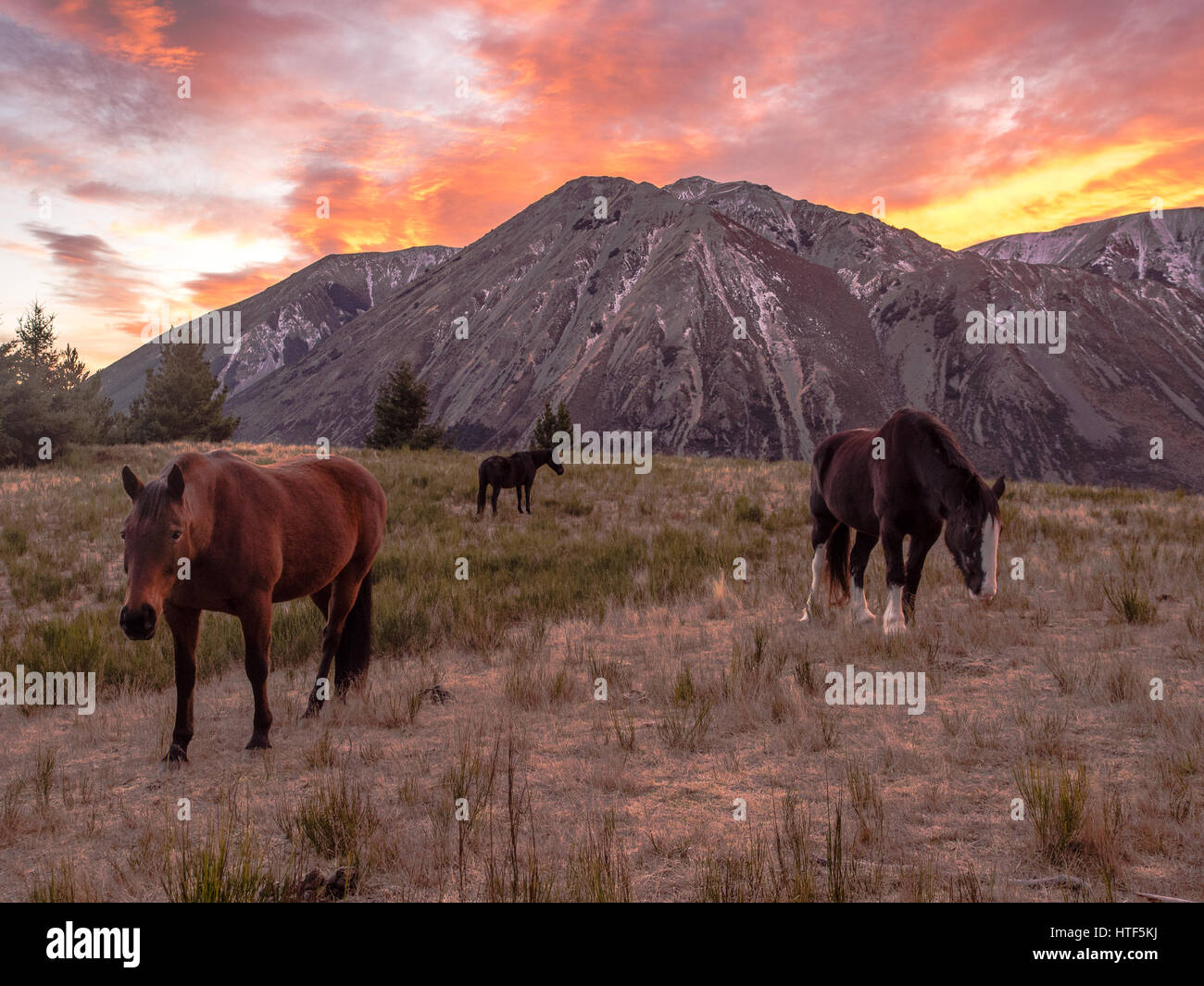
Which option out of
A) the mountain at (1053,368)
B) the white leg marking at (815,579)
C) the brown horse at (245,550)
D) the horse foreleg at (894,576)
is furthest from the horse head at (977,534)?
the mountain at (1053,368)

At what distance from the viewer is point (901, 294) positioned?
177 meters

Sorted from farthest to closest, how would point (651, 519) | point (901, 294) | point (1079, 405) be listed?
point (901, 294)
point (1079, 405)
point (651, 519)

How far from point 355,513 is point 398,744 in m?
2.06

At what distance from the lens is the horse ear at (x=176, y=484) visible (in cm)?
432

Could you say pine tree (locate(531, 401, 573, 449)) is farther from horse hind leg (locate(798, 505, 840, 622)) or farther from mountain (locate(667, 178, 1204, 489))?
mountain (locate(667, 178, 1204, 489))

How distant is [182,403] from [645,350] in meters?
108

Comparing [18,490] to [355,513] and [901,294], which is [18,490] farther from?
[901,294]

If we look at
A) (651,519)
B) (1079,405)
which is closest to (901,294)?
(1079,405)

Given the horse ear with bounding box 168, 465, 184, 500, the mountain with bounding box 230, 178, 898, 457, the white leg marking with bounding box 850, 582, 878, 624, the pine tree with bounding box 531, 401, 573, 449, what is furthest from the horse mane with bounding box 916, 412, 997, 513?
the mountain with bounding box 230, 178, 898, 457

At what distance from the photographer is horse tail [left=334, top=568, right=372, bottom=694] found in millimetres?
6617

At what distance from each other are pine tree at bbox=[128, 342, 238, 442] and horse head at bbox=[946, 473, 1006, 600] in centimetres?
4812

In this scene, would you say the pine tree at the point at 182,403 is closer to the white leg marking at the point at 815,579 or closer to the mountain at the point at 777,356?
the white leg marking at the point at 815,579

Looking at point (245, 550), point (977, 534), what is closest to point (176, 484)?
point (245, 550)
